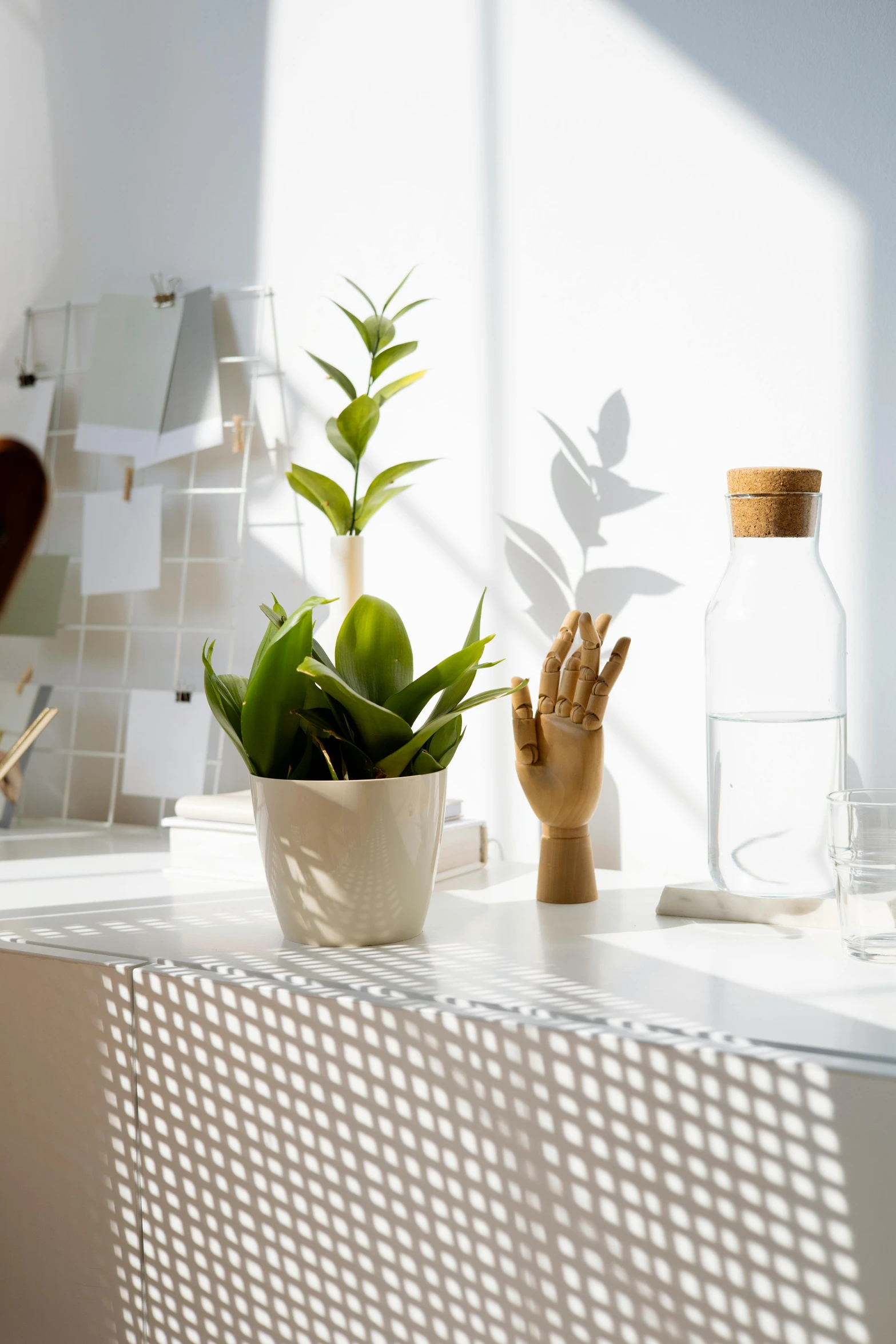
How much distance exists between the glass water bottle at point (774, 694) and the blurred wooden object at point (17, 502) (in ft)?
2.66

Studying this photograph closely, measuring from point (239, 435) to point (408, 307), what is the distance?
1.02 ft

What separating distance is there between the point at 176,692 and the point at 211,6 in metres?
0.84

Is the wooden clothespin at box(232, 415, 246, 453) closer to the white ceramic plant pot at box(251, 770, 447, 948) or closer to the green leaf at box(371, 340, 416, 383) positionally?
the green leaf at box(371, 340, 416, 383)

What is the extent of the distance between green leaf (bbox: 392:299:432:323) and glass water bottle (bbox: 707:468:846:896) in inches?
16.4

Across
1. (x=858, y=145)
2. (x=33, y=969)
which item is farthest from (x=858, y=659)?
(x=33, y=969)

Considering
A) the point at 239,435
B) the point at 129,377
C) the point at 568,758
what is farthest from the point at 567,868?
the point at 129,377

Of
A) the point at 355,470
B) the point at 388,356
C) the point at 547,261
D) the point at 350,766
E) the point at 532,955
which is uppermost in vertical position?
the point at 547,261

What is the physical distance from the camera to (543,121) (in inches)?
49.5

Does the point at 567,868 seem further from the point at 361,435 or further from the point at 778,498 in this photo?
the point at 361,435

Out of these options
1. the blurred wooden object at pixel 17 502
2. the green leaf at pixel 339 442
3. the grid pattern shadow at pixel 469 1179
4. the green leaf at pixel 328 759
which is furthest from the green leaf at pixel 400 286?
the blurred wooden object at pixel 17 502

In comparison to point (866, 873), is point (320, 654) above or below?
above

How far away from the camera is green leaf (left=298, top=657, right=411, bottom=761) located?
909 mm

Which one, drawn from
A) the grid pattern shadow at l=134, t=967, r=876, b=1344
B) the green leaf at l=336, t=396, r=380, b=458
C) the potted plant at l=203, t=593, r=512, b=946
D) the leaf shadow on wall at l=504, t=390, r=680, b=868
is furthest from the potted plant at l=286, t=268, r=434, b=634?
the grid pattern shadow at l=134, t=967, r=876, b=1344

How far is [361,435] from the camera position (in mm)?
1247
